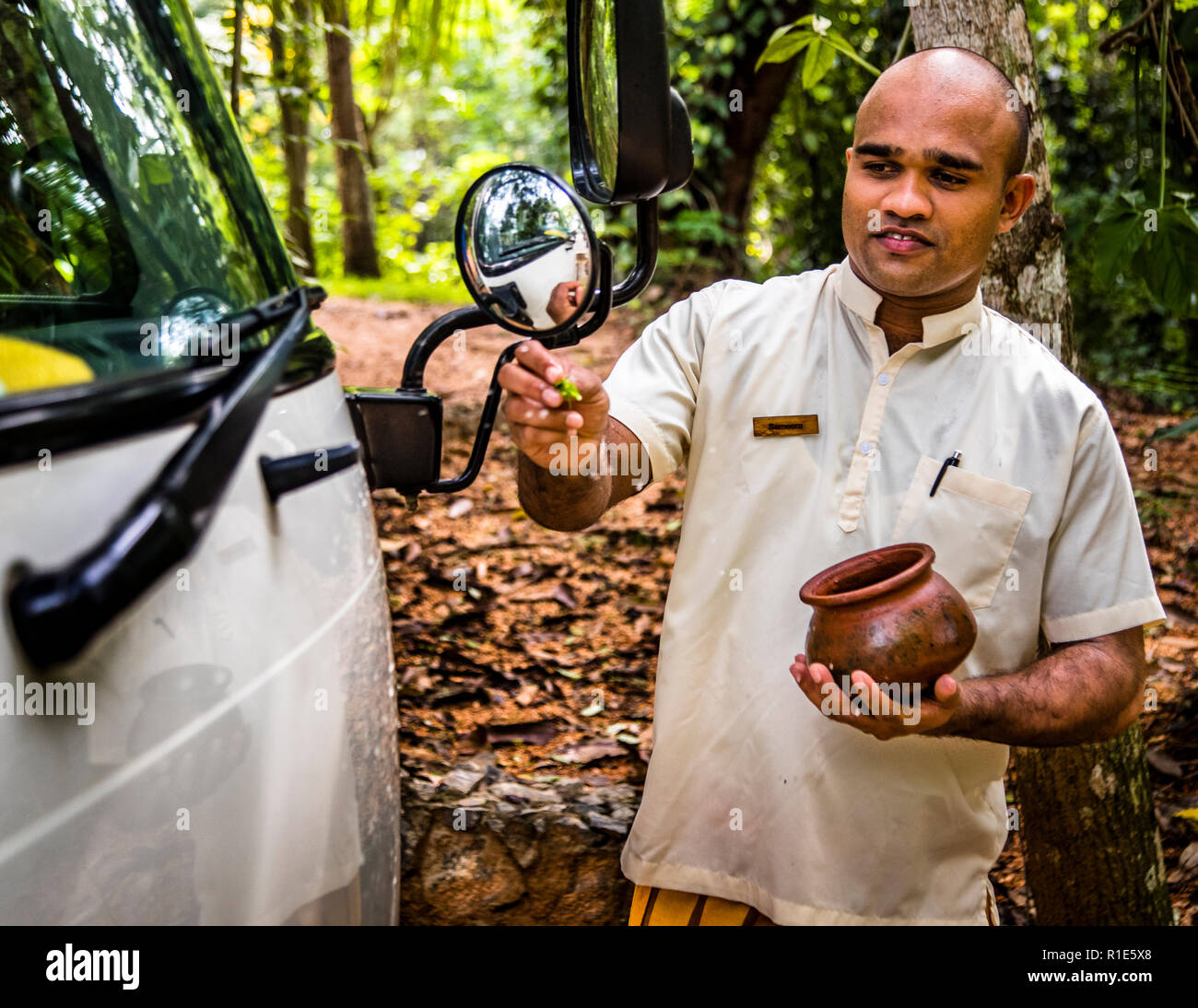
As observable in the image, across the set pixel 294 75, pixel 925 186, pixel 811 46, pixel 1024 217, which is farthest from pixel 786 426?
pixel 294 75

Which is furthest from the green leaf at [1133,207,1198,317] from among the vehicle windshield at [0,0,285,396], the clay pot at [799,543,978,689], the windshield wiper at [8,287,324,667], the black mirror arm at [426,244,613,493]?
the windshield wiper at [8,287,324,667]

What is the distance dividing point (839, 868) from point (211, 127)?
1358 millimetres

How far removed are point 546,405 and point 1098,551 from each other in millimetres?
893

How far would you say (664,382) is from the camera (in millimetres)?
1731

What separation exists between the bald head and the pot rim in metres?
0.68

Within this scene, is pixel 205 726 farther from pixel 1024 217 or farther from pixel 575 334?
pixel 1024 217

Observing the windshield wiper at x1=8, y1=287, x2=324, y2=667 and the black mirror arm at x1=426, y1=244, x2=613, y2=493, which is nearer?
the windshield wiper at x1=8, y1=287, x2=324, y2=667

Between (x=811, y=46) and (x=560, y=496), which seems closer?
(x=560, y=496)

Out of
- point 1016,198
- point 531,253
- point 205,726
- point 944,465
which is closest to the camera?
point 205,726

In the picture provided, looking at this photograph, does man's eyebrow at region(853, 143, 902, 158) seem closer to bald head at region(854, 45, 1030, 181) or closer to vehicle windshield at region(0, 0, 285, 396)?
bald head at region(854, 45, 1030, 181)

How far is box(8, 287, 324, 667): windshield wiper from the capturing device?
2.65ft

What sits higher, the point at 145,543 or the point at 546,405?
the point at 546,405

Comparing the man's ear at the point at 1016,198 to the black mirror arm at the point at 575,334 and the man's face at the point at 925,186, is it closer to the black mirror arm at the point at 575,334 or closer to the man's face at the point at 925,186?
the man's face at the point at 925,186
